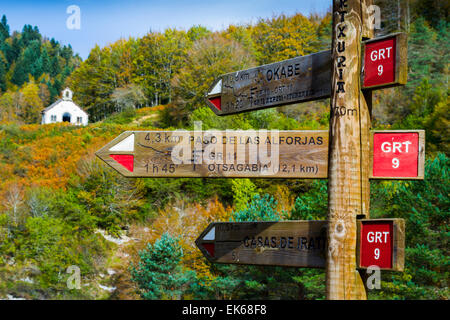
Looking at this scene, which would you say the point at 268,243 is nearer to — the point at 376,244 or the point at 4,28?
the point at 376,244

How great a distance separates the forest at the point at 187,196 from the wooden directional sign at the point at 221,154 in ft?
50.4

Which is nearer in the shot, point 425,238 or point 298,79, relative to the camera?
point 298,79

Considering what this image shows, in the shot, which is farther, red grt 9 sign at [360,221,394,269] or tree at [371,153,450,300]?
tree at [371,153,450,300]

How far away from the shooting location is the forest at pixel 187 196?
62.2 ft

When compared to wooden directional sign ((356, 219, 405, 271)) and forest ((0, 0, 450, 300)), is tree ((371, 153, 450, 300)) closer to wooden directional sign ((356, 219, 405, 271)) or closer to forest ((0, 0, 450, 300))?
forest ((0, 0, 450, 300))

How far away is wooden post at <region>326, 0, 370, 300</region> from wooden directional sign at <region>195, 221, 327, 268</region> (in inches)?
8.1

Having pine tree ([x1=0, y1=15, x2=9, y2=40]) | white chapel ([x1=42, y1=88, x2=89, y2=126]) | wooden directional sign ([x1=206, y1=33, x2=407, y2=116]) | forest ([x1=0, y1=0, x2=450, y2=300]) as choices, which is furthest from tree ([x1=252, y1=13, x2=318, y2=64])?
pine tree ([x1=0, y1=15, x2=9, y2=40])

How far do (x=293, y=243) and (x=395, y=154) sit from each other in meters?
0.92

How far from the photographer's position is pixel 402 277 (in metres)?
18.1

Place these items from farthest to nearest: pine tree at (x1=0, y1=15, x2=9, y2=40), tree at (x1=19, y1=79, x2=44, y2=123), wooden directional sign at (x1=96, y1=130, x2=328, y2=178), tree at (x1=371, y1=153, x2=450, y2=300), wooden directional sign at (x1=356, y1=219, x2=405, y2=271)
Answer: pine tree at (x1=0, y1=15, x2=9, y2=40)
tree at (x1=19, y1=79, x2=44, y2=123)
tree at (x1=371, y1=153, x2=450, y2=300)
wooden directional sign at (x1=96, y1=130, x2=328, y2=178)
wooden directional sign at (x1=356, y1=219, x2=405, y2=271)

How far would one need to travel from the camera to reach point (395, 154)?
339 cm

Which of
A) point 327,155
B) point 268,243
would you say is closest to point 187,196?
point 268,243

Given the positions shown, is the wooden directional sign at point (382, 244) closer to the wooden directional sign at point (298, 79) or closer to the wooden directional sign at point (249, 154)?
the wooden directional sign at point (249, 154)

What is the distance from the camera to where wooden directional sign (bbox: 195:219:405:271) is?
3.24 meters
